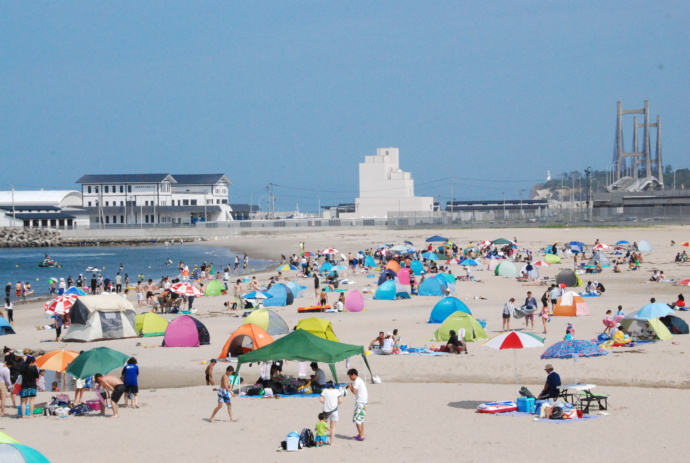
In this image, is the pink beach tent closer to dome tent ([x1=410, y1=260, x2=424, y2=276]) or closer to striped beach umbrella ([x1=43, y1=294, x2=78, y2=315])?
striped beach umbrella ([x1=43, y1=294, x2=78, y2=315])

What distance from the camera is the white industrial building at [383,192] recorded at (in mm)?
104312

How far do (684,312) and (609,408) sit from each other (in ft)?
36.5

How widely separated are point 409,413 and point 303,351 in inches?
88.8

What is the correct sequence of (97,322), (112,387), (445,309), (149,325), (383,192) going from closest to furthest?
1. (112,387)
2. (97,322)
3. (149,325)
4. (445,309)
5. (383,192)

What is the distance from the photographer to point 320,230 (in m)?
90.7

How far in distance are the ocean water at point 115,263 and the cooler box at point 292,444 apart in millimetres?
29861

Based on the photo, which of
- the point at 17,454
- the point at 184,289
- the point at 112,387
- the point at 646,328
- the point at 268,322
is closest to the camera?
the point at 17,454

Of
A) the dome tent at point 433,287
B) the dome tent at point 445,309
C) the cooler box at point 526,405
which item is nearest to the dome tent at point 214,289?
the dome tent at point 433,287

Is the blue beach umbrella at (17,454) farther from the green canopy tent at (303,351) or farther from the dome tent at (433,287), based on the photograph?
the dome tent at (433,287)

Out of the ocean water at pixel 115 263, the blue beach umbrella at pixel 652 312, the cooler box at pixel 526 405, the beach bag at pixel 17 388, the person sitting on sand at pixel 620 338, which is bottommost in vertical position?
the ocean water at pixel 115 263

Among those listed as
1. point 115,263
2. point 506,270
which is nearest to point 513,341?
point 506,270

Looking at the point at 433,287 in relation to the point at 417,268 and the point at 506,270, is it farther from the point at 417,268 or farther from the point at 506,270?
the point at 506,270

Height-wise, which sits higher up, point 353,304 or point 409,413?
point 353,304

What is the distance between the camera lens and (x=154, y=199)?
10050 centimetres
